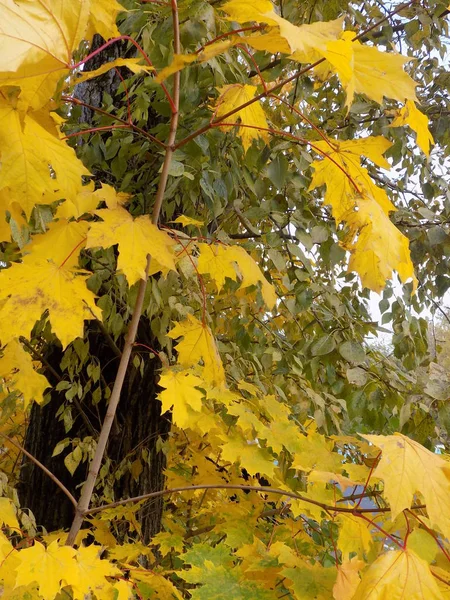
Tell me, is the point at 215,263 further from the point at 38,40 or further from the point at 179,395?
the point at 38,40

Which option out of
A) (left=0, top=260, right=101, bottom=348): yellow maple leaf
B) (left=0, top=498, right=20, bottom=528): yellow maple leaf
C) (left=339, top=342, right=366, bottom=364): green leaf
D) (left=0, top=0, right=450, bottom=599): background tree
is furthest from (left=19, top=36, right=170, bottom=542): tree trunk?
(left=0, top=260, right=101, bottom=348): yellow maple leaf

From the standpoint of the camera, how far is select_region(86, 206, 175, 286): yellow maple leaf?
0.88 meters

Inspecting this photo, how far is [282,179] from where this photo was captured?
162 cm

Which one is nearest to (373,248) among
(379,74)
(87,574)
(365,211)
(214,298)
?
(365,211)

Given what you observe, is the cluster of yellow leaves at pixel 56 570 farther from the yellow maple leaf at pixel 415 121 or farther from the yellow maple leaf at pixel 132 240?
the yellow maple leaf at pixel 415 121

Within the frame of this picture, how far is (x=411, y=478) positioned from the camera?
768 mm

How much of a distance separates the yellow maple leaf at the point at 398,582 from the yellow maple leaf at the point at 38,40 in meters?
0.79

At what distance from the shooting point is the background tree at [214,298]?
81 cm

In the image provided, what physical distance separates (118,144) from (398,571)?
4.88 ft

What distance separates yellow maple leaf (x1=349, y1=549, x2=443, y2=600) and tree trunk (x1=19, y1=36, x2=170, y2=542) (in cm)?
128

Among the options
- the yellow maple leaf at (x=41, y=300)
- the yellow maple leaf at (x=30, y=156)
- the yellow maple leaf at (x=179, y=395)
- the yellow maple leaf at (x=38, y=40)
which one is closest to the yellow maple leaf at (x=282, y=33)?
the yellow maple leaf at (x=38, y=40)

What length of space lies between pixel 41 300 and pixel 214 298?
141cm

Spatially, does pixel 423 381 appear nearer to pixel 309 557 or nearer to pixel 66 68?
pixel 309 557

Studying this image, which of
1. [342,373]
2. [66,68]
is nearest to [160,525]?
[342,373]
